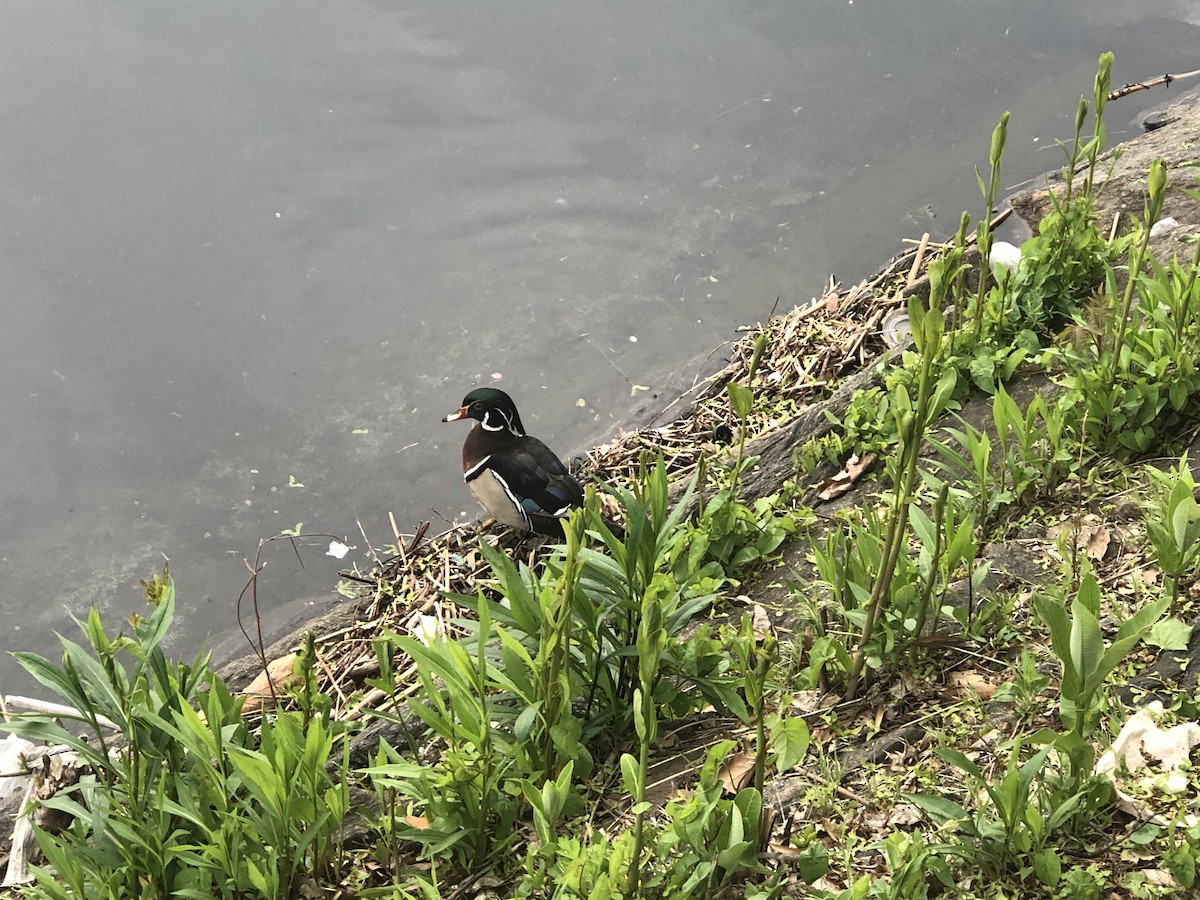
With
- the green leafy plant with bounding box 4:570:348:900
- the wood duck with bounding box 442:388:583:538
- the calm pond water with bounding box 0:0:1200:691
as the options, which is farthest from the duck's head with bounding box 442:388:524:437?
the green leafy plant with bounding box 4:570:348:900

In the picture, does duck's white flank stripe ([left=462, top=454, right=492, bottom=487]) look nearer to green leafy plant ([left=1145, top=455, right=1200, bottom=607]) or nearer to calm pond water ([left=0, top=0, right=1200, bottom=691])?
calm pond water ([left=0, top=0, right=1200, bottom=691])

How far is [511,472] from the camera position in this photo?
3.08 meters

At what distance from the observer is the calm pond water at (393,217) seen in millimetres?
3391

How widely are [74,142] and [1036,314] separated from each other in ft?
11.6

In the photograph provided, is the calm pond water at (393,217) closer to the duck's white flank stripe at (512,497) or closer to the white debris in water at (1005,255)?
the duck's white flank stripe at (512,497)

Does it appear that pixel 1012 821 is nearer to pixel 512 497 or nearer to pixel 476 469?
pixel 512 497

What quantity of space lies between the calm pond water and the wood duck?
306mm

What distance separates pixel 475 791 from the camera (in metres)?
1.82

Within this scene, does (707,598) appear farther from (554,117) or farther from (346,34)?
(346,34)

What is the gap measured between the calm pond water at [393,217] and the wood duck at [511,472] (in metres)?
0.31

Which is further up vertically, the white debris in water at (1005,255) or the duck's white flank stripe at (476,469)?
the white debris in water at (1005,255)

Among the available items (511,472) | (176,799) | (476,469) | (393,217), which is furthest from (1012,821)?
(393,217)

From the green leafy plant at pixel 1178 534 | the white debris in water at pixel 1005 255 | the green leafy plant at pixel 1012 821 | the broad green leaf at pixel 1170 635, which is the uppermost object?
the white debris in water at pixel 1005 255

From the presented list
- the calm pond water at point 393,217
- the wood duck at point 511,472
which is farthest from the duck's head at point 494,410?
the calm pond water at point 393,217
